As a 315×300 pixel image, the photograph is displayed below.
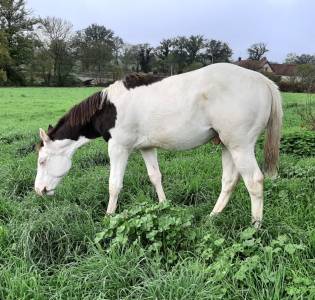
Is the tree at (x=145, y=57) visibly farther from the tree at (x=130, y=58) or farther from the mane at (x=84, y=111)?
the mane at (x=84, y=111)

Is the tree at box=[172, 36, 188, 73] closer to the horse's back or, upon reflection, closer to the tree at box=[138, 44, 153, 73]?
the tree at box=[138, 44, 153, 73]

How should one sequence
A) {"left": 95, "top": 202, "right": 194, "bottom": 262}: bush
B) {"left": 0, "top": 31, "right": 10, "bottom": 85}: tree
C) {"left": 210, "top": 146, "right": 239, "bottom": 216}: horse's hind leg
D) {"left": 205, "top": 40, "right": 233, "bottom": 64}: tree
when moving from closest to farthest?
{"left": 95, "top": 202, "right": 194, "bottom": 262}: bush
{"left": 210, "top": 146, "right": 239, "bottom": 216}: horse's hind leg
{"left": 0, "top": 31, "right": 10, "bottom": 85}: tree
{"left": 205, "top": 40, "right": 233, "bottom": 64}: tree

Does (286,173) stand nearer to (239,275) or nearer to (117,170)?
(117,170)

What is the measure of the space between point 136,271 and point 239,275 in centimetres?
80

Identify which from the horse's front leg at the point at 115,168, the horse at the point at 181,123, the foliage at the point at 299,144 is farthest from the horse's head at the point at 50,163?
the foliage at the point at 299,144

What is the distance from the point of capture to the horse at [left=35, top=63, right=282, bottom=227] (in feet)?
14.2

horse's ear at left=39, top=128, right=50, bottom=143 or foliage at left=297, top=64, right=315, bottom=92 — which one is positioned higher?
foliage at left=297, top=64, right=315, bottom=92

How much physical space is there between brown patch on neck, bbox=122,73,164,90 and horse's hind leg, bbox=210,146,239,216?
3.87ft

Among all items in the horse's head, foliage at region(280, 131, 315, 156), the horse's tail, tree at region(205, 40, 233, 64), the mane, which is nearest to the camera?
the horse's tail

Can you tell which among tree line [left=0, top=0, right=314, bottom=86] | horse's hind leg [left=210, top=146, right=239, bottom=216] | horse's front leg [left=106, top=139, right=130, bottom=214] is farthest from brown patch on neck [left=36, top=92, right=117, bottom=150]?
tree line [left=0, top=0, right=314, bottom=86]

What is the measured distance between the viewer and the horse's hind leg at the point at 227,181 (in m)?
4.77

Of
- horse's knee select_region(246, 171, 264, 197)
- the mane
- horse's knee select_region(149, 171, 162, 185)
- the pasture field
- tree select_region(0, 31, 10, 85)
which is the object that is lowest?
the pasture field

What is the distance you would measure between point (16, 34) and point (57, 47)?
5686 millimetres

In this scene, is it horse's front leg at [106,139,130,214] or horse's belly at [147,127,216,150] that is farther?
horse's front leg at [106,139,130,214]
